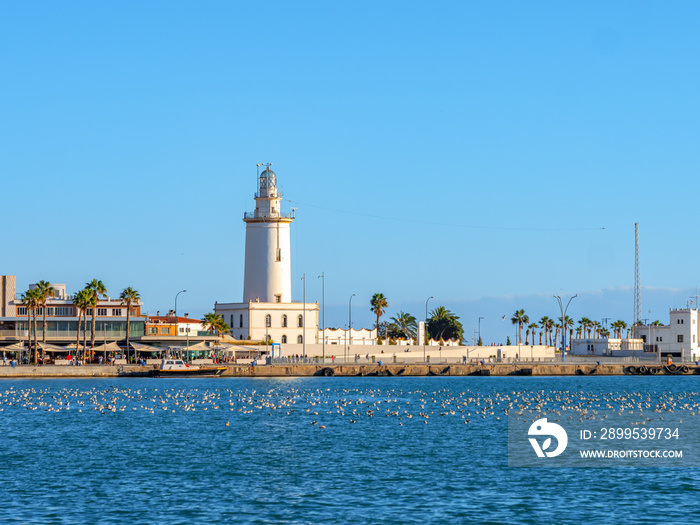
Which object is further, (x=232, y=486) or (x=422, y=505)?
(x=232, y=486)

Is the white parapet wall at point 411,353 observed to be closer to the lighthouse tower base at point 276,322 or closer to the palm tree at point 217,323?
the lighthouse tower base at point 276,322

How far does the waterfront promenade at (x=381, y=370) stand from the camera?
9812cm

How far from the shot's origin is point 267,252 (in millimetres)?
123188

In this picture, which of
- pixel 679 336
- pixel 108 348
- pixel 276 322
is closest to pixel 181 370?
pixel 108 348

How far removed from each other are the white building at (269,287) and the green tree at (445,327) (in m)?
62.4

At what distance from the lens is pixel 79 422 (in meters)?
54.6

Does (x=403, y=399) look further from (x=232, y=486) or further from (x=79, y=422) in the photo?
(x=232, y=486)

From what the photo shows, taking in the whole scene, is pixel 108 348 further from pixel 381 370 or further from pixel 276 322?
pixel 381 370

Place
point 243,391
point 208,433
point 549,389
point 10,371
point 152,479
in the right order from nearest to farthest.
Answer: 1. point 152,479
2. point 208,433
3. point 243,391
4. point 549,389
5. point 10,371

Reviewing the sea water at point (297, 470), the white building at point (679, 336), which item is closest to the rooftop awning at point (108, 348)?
the sea water at point (297, 470)

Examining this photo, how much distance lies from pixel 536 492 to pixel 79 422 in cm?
3120

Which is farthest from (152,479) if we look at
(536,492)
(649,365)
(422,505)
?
(649,365)

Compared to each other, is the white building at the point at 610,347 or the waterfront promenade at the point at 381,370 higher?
the white building at the point at 610,347

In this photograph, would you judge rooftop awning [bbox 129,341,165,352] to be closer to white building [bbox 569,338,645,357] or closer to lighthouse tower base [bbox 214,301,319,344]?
Answer: lighthouse tower base [bbox 214,301,319,344]
